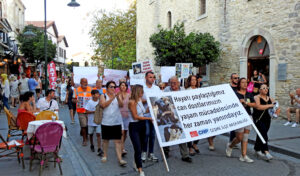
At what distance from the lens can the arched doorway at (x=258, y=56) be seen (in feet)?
41.5

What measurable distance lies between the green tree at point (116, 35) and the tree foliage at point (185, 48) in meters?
17.9

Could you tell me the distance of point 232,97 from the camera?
577 cm

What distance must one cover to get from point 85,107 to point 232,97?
136 inches

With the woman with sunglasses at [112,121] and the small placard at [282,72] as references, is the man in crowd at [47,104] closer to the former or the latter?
the woman with sunglasses at [112,121]

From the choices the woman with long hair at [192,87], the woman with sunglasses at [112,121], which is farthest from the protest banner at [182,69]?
the woman with sunglasses at [112,121]

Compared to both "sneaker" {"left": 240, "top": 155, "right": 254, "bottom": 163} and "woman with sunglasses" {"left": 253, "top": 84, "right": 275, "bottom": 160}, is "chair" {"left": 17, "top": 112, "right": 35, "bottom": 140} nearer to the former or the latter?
"sneaker" {"left": 240, "top": 155, "right": 254, "bottom": 163}

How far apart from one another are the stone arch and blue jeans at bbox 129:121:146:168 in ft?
28.0

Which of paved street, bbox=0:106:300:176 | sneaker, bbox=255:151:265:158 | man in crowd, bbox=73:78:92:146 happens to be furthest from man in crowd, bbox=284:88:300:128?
man in crowd, bbox=73:78:92:146

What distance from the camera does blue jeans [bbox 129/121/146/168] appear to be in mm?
4797

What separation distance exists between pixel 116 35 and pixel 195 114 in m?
29.4

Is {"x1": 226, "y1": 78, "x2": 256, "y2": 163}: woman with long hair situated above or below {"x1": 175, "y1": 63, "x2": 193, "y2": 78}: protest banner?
below

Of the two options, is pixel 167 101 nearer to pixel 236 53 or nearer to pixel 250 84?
pixel 250 84

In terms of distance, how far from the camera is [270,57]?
11.9m

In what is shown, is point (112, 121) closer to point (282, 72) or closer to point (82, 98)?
point (82, 98)
